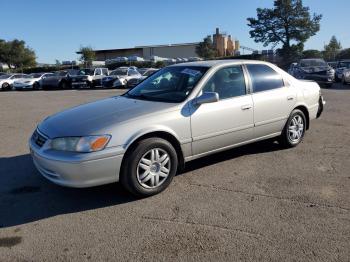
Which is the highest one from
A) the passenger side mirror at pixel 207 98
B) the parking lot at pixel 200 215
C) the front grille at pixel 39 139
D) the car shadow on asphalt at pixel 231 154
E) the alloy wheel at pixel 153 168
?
the passenger side mirror at pixel 207 98

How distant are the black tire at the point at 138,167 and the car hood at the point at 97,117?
0.34 m

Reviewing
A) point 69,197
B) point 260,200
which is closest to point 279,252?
point 260,200

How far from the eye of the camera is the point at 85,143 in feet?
13.9

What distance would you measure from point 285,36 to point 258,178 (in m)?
62.6

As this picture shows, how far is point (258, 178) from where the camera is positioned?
5.20m

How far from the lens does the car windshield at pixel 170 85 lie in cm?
527

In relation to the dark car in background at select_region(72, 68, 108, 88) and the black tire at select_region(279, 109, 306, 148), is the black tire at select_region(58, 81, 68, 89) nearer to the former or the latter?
the dark car in background at select_region(72, 68, 108, 88)

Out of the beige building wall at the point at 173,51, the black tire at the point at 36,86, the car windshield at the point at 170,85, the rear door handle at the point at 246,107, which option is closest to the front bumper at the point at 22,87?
the black tire at the point at 36,86

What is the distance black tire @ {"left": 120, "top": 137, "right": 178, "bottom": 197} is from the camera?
14.4 feet

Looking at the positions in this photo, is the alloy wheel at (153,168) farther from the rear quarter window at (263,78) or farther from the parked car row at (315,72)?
the parked car row at (315,72)

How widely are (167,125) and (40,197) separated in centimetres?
173

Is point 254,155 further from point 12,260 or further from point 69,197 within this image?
point 12,260

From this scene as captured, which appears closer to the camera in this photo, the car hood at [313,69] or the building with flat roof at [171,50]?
the car hood at [313,69]

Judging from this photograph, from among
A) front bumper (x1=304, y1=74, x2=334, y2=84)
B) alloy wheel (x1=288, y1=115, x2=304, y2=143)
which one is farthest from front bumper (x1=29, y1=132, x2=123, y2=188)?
front bumper (x1=304, y1=74, x2=334, y2=84)
